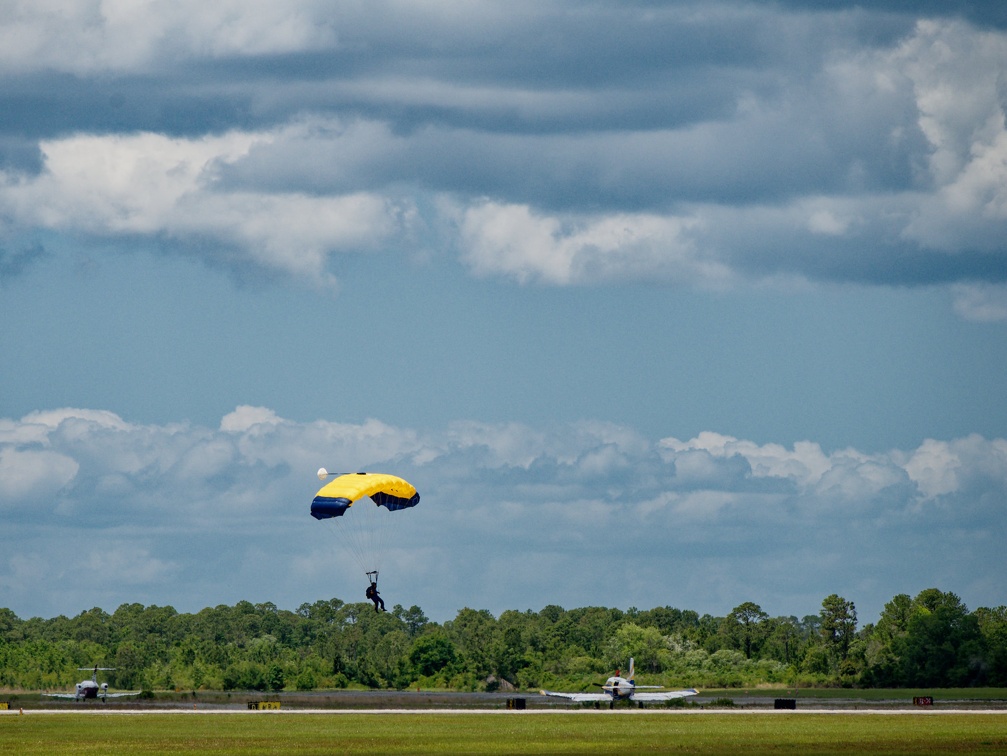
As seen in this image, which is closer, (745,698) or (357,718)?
(357,718)

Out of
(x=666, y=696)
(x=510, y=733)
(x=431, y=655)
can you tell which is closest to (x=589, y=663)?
(x=431, y=655)

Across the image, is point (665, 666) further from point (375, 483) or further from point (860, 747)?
point (860, 747)

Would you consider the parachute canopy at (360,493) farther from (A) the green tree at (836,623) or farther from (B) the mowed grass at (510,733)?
(A) the green tree at (836,623)

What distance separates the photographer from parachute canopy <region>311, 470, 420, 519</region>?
83.7m

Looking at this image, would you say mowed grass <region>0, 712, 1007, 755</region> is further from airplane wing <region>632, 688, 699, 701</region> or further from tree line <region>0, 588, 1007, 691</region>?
tree line <region>0, 588, 1007, 691</region>

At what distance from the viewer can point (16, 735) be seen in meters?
83.7

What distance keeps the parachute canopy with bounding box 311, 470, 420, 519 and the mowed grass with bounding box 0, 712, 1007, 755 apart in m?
12.6

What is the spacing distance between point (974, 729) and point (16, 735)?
2099 inches

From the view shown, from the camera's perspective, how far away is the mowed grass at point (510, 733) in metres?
71.4

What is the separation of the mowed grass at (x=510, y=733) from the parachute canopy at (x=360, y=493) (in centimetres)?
1258

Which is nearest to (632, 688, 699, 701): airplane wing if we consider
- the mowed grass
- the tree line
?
the mowed grass

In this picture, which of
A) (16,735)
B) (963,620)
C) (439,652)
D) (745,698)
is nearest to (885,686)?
(963,620)

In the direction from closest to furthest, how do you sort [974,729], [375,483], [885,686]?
[974,729] < [375,483] < [885,686]

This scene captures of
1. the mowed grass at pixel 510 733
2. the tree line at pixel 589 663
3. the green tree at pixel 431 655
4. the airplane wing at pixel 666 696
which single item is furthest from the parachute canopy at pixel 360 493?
the green tree at pixel 431 655
